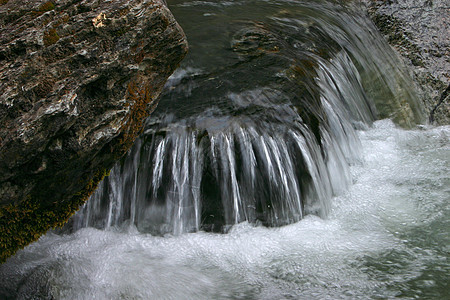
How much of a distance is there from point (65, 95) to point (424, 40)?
234 inches

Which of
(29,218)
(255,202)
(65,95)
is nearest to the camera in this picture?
(65,95)

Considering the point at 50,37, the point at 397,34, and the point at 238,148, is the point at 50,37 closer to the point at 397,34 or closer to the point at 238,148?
the point at 238,148

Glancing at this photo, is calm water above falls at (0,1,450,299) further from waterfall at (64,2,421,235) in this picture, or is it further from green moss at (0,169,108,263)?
green moss at (0,169,108,263)

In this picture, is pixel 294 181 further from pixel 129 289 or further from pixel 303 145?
pixel 129 289

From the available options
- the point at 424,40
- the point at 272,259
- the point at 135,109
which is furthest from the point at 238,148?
the point at 424,40

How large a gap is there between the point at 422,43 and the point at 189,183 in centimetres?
464

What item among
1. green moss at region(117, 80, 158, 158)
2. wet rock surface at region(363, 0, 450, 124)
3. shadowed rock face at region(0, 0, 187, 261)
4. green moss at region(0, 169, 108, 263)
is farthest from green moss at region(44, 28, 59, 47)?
wet rock surface at region(363, 0, 450, 124)

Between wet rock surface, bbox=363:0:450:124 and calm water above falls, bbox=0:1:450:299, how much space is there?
1172 mm

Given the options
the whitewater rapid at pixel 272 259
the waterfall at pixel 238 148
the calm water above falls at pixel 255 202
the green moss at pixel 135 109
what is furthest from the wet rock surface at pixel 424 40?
the green moss at pixel 135 109

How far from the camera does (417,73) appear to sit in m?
7.11

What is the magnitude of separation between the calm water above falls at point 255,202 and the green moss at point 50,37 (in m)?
1.72

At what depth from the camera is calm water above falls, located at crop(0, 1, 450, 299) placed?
11.8 feet

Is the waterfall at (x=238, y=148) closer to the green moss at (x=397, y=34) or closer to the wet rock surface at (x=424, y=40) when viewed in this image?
the wet rock surface at (x=424, y=40)

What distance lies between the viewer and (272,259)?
3.85m
